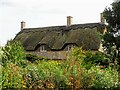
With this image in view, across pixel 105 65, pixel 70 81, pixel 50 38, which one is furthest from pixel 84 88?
pixel 50 38

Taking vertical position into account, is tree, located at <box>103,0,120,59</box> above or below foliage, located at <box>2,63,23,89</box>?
above

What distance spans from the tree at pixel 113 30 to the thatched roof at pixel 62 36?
1384 cm

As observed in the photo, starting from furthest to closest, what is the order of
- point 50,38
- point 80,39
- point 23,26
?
point 23,26 → point 50,38 → point 80,39

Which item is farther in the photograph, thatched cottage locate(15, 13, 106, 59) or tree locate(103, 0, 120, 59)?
thatched cottage locate(15, 13, 106, 59)

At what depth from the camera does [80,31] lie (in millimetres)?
43562

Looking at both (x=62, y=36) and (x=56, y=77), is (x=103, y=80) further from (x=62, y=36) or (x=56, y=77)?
(x=62, y=36)

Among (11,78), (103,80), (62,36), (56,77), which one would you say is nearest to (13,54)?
(56,77)

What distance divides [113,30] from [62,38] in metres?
19.4

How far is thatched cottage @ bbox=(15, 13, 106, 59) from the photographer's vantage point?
40.4 metres

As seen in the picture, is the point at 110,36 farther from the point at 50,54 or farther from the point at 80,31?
the point at 80,31

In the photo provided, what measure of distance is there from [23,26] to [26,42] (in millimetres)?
6873

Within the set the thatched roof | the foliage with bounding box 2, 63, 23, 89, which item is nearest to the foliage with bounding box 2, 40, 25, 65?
the foliage with bounding box 2, 63, 23, 89

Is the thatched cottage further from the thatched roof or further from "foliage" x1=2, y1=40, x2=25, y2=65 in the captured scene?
"foliage" x1=2, y1=40, x2=25, y2=65

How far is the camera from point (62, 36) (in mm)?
44844
